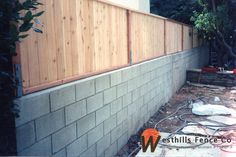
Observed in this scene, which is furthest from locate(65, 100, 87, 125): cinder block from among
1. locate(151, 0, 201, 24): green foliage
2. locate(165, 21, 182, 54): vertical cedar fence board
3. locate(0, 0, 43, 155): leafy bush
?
locate(151, 0, 201, 24): green foliage

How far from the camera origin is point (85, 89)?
151 inches

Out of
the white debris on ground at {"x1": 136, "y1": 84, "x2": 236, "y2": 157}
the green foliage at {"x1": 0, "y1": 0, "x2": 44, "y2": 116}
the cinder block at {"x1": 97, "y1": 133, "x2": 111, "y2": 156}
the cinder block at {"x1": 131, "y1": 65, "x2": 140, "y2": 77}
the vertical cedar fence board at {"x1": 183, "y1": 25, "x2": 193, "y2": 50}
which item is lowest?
the white debris on ground at {"x1": 136, "y1": 84, "x2": 236, "y2": 157}

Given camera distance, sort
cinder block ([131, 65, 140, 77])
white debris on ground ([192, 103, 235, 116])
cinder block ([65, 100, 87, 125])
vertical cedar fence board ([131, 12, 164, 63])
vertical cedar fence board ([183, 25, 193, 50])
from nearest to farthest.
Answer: cinder block ([65, 100, 87, 125])
cinder block ([131, 65, 140, 77])
vertical cedar fence board ([131, 12, 164, 63])
white debris on ground ([192, 103, 235, 116])
vertical cedar fence board ([183, 25, 193, 50])

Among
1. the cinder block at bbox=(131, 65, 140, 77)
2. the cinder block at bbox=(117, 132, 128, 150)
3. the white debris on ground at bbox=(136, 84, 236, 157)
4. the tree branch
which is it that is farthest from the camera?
the tree branch

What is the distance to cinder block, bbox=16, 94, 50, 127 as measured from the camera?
8.61ft

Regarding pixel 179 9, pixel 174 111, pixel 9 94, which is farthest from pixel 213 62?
pixel 9 94

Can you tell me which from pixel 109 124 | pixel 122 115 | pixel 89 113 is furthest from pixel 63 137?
pixel 122 115

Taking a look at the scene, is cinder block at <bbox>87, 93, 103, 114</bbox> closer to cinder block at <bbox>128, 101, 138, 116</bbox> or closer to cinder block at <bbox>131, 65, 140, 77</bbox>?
cinder block at <bbox>128, 101, 138, 116</bbox>

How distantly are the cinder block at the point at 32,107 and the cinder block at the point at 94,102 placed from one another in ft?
3.19

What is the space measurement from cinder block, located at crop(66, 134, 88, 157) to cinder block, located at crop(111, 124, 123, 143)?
0.94m

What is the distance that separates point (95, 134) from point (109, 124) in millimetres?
525

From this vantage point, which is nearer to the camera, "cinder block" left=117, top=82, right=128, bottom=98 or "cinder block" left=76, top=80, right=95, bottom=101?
"cinder block" left=76, top=80, right=95, bottom=101

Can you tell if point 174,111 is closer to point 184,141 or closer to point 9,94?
point 184,141

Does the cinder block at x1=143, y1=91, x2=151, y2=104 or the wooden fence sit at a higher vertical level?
the wooden fence
